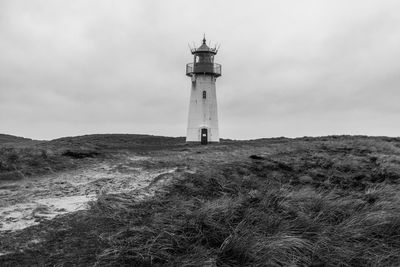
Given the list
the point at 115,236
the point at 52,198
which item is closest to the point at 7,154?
the point at 52,198

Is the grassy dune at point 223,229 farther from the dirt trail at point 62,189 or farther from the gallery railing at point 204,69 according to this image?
the gallery railing at point 204,69

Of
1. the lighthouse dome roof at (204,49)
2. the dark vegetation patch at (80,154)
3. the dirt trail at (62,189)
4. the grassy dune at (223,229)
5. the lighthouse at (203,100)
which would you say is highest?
the lighthouse dome roof at (204,49)

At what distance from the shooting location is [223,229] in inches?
258

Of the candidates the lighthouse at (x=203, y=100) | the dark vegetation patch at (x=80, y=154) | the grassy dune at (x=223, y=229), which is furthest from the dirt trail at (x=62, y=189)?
the lighthouse at (x=203, y=100)

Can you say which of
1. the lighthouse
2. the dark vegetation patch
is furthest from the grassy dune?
the lighthouse

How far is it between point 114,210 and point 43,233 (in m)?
1.43

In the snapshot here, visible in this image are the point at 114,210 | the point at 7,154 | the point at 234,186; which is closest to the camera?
the point at 114,210

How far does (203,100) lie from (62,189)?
21290mm

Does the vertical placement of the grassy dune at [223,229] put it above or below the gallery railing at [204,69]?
below

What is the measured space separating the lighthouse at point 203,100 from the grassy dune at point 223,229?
18.4 meters

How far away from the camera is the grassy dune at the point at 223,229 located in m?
5.53

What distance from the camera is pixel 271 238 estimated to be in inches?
255

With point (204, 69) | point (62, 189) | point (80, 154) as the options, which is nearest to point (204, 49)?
point (204, 69)

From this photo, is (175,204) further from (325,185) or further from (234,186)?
(325,185)
